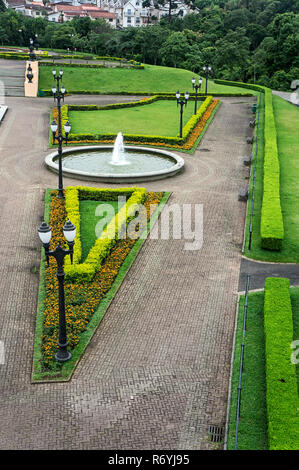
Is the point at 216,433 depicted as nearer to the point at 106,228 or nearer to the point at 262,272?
the point at 262,272

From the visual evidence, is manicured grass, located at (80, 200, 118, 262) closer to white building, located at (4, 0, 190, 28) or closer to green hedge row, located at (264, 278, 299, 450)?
green hedge row, located at (264, 278, 299, 450)

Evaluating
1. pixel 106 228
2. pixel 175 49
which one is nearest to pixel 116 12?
pixel 175 49

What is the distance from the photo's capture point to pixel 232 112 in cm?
4503

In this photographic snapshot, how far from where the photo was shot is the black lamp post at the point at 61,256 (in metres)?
10.6

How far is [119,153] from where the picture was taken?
96.9 ft

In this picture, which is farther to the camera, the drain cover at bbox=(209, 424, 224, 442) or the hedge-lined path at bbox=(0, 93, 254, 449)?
the hedge-lined path at bbox=(0, 93, 254, 449)

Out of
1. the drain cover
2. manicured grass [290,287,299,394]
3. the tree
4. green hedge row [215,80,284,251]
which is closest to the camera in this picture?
the drain cover

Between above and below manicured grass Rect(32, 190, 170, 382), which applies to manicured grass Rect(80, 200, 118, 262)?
above

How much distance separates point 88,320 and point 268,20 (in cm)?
8705

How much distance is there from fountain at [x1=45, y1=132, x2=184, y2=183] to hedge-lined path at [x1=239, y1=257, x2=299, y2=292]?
951cm

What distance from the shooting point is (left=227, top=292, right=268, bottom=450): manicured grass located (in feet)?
31.6

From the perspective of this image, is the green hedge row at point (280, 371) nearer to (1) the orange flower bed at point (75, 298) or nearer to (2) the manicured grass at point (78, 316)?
(2) the manicured grass at point (78, 316)

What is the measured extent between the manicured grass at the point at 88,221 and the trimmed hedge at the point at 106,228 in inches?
15.4

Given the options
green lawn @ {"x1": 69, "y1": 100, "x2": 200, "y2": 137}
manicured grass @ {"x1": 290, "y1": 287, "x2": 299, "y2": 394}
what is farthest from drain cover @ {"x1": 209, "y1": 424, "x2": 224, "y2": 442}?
green lawn @ {"x1": 69, "y1": 100, "x2": 200, "y2": 137}
